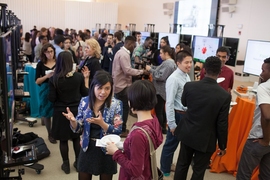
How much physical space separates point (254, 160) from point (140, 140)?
1341 millimetres

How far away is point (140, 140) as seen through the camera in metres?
1.35

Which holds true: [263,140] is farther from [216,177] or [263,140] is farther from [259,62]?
[259,62]

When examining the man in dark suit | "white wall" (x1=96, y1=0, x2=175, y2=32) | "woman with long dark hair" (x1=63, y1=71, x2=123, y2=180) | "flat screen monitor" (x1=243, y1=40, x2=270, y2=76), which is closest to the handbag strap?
"woman with long dark hair" (x1=63, y1=71, x2=123, y2=180)

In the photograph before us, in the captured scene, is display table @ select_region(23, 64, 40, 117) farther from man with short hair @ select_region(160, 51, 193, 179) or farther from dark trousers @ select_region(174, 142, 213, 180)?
dark trousers @ select_region(174, 142, 213, 180)

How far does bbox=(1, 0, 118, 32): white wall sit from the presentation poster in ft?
31.5

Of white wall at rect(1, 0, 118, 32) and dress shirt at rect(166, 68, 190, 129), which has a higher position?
white wall at rect(1, 0, 118, 32)

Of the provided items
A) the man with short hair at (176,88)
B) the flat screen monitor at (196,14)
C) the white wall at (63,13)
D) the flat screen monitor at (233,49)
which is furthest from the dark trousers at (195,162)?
the white wall at (63,13)

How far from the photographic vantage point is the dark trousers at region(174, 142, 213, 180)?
2.21 metres

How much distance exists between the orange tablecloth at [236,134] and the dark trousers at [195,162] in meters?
0.92

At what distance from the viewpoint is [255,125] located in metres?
2.16

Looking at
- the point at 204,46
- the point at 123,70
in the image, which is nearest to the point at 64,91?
the point at 123,70

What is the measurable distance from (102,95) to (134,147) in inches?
22.6

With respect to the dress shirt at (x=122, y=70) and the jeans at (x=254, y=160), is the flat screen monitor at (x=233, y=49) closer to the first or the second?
the dress shirt at (x=122, y=70)

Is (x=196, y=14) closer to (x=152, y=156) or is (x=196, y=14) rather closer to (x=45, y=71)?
(x=45, y=71)
